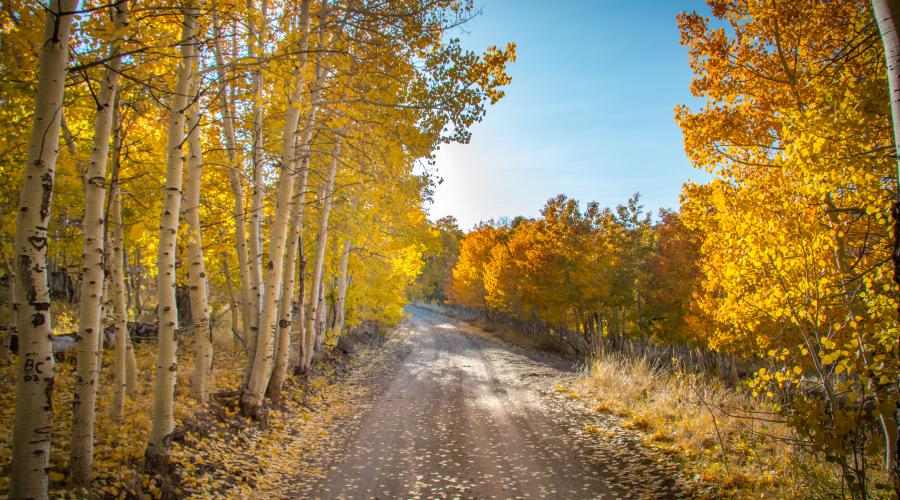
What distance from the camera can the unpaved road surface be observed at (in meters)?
5.55

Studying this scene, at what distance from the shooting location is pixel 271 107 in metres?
8.31

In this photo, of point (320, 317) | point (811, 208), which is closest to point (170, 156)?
point (811, 208)

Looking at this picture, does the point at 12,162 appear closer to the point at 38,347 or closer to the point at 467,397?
the point at 38,347

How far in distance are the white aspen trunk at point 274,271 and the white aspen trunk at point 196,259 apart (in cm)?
75

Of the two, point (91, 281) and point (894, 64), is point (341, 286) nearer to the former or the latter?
point (91, 281)

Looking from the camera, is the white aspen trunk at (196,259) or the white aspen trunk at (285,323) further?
the white aspen trunk at (285,323)

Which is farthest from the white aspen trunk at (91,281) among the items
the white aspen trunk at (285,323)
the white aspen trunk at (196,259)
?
the white aspen trunk at (285,323)

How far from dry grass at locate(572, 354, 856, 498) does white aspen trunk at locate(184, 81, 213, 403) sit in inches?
268

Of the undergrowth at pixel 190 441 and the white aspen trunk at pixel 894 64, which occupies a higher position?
the white aspen trunk at pixel 894 64

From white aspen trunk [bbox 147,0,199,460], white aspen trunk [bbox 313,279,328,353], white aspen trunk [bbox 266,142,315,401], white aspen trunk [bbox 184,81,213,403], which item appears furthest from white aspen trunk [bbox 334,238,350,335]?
white aspen trunk [bbox 147,0,199,460]

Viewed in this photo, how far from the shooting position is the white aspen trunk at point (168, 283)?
193 inches

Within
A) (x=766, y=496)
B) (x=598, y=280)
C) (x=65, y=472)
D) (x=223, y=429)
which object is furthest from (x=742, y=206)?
(x=598, y=280)

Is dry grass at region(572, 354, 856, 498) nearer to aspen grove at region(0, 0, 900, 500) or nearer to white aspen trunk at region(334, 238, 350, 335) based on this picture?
aspen grove at region(0, 0, 900, 500)

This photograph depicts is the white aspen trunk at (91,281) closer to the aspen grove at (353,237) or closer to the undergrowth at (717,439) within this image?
the aspen grove at (353,237)
